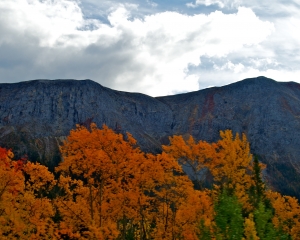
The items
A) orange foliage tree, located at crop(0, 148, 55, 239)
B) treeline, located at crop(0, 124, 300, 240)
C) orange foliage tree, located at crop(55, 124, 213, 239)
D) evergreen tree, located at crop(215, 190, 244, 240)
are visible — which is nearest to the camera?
evergreen tree, located at crop(215, 190, 244, 240)

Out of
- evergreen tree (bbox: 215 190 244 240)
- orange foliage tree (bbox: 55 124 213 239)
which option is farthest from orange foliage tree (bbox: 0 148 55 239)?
evergreen tree (bbox: 215 190 244 240)

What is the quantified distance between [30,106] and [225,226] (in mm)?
199962

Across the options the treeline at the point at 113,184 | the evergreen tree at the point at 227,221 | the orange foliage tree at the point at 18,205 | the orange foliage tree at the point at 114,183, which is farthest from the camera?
the orange foliage tree at the point at 18,205

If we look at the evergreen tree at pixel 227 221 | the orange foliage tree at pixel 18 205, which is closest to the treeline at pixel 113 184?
the orange foliage tree at pixel 18 205

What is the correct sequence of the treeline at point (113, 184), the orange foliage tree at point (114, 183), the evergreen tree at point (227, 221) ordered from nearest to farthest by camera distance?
the evergreen tree at point (227, 221), the orange foliage tree at point (114, 183), the treeline at point (113, 184)

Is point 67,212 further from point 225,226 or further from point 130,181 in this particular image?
point 225,226

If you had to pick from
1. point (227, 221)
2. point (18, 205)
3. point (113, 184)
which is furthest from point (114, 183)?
point (227, 221)

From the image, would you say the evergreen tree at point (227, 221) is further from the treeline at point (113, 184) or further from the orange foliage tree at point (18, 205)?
the orange foliage tree at point (18, 205)

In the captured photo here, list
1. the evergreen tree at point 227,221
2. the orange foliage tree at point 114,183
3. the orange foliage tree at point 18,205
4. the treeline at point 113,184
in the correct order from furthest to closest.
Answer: the orange foliage tree at point 18,205, the treeline at point 113,184, the orange foliage tree at point 114,183, the evergreen tree at point 227,221

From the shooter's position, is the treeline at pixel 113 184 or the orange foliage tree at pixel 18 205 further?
the orange foliage tree at pixel 18 205

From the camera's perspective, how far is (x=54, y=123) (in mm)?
193250

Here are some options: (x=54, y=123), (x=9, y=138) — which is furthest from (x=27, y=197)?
(x=54, y=123)

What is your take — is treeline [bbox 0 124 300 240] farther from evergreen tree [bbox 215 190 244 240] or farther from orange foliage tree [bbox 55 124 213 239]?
evergreen tree [bbox 215 190 244 240]

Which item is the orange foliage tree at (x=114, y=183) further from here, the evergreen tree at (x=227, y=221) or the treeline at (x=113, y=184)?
the evergreen tree at (x=227, y=221)
